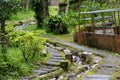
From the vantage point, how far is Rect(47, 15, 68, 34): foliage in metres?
19.4

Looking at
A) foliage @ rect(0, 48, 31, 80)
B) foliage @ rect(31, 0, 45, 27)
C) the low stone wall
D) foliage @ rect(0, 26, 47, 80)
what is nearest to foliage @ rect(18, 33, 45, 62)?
foliage @ rect(0, 26, 47, 80)

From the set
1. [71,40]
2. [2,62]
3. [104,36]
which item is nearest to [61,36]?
[71,40]

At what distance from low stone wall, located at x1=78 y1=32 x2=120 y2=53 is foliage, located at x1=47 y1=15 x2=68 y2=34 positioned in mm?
3684

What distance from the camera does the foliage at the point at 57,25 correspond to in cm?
1936

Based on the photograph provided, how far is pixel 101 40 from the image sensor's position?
45.0ft

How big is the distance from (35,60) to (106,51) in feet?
13.0

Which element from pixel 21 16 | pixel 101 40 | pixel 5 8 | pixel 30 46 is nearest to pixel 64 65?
pixel 30 46

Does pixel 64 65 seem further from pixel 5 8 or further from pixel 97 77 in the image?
pixel 5 8

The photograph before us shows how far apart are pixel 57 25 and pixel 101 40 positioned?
6.24 meters

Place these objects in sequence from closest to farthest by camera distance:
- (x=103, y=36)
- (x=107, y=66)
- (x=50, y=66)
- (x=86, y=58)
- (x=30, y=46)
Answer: (x=107, y=66) < (x=50, y=66) < (x=30, y=46) < (x=86, y=58) < (x=103, y=36)

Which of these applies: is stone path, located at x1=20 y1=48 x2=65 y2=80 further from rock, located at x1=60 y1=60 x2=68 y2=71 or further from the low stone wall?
the low stone wall

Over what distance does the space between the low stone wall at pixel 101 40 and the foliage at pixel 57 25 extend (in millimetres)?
3684

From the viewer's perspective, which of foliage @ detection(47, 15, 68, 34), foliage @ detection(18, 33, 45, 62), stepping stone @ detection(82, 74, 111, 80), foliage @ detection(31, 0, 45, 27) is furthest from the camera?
foliage @ detection(31, 0, 45, 27)

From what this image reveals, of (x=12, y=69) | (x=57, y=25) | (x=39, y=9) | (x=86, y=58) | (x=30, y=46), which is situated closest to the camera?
(x=12, y=69)
